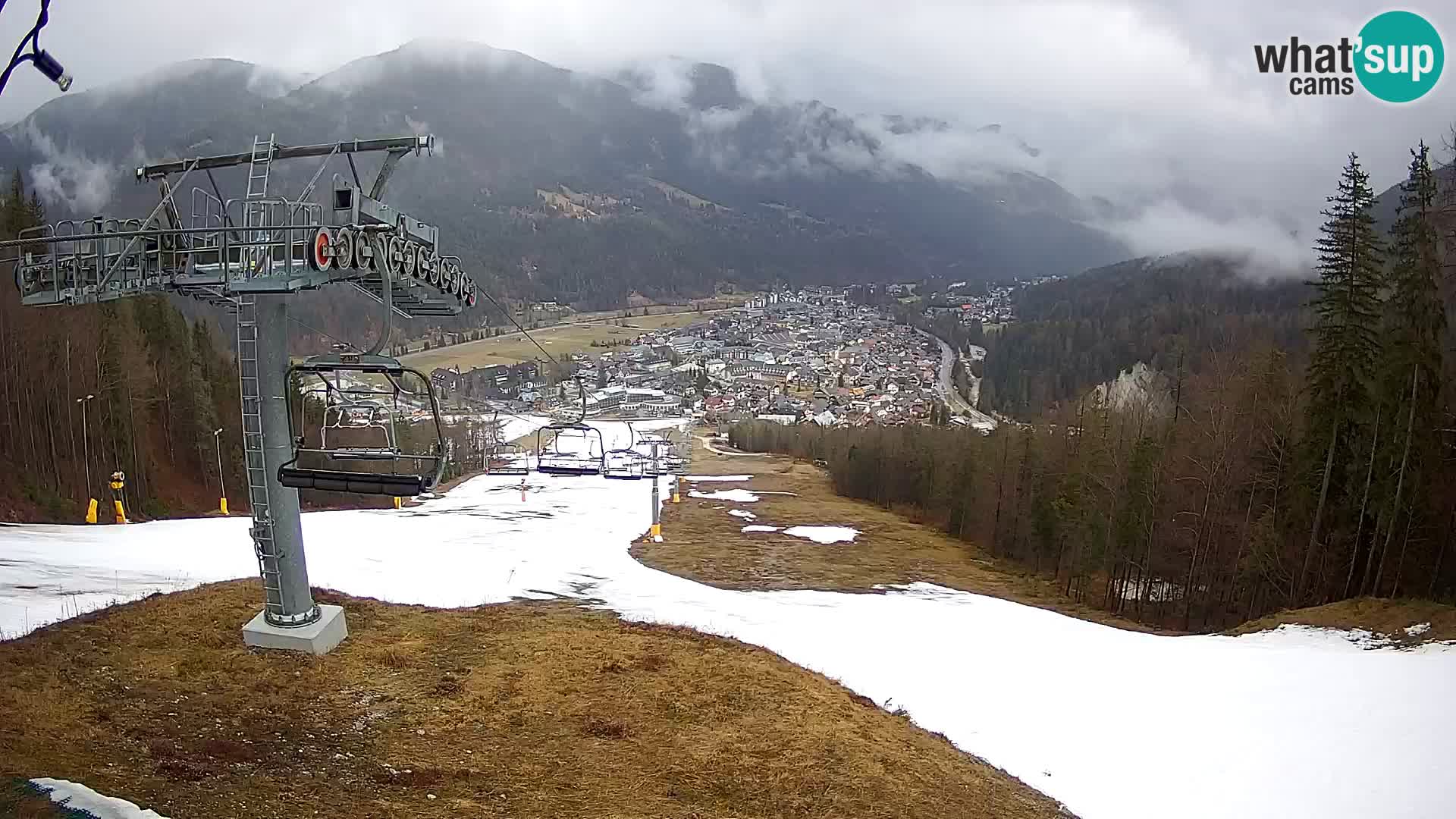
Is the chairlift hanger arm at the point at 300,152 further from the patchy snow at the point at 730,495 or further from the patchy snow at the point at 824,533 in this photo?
the patchy snow at the point at 730,495

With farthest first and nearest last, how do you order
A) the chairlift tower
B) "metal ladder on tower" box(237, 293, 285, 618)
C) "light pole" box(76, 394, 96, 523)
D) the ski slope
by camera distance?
"light pole" box(76, 394, 96, 523) → the ski slope → "metal ladder on tower" box(237, 293, 285, 618) → the chairlift tower

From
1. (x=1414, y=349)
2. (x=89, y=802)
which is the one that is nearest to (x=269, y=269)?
(x=89, y=802)

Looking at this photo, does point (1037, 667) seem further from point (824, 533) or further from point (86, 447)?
point (86, 447)

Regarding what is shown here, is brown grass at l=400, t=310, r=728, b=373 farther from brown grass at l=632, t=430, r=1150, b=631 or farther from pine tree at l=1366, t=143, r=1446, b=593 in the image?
pine tree at l=1366, t=143, r=1446, b=593

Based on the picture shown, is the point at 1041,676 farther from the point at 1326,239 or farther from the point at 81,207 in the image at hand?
the point at 81,207

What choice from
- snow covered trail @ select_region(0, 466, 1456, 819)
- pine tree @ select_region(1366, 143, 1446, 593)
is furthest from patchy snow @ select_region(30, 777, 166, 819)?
pine tree @ select_region(1366, 143, 1446, 593)

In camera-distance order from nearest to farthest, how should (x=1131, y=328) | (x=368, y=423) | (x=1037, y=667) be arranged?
(x=368, y=423)
(x=1037, y=667)
(x=1131, y=328)
